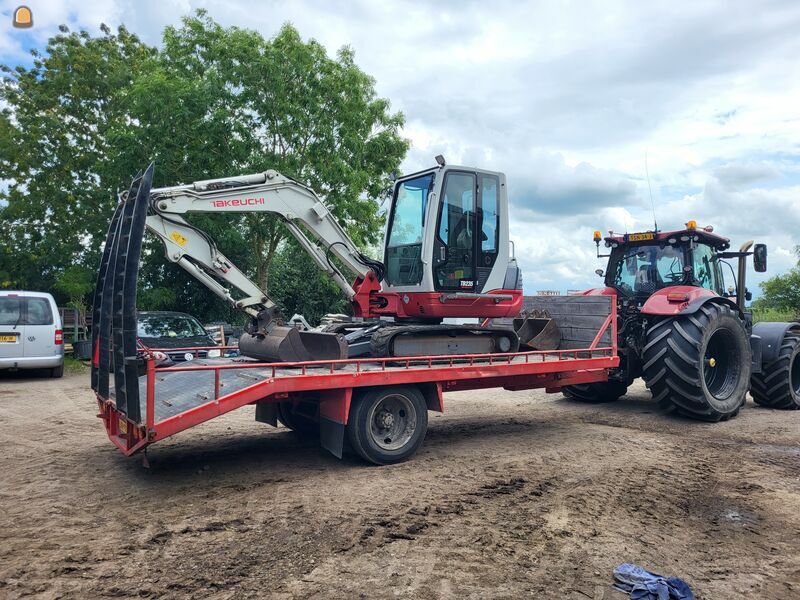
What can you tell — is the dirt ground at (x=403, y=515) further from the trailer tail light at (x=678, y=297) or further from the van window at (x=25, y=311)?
the van window at (x=25, y=311)

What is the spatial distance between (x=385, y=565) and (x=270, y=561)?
71cm

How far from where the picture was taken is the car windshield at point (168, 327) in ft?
40.6

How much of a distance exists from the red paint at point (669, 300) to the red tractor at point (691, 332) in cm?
1

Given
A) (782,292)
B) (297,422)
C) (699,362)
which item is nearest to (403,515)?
(297,422)

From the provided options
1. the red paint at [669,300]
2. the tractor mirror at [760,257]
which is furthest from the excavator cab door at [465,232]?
the tractor mirror at [760,257]

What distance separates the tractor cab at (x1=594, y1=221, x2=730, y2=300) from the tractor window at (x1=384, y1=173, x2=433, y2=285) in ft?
13.0

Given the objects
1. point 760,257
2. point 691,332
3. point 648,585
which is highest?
point 760,257

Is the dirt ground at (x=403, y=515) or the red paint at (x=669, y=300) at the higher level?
the red paint at (x=669, y=300)

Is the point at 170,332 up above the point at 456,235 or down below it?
below

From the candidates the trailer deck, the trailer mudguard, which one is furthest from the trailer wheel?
the trailer mudguard

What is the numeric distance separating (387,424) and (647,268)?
5.44 m

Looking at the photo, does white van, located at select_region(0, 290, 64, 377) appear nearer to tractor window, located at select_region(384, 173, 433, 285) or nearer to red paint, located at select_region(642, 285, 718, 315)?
tractor window, located at select_region(384, 173, 433, 285)

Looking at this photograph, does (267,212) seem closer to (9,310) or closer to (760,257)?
(760,257)

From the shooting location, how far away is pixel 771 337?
32.2 ft
